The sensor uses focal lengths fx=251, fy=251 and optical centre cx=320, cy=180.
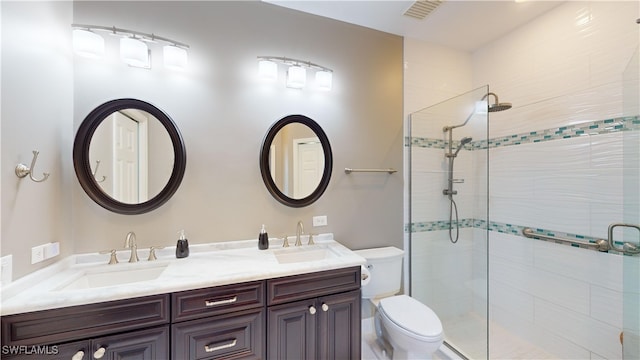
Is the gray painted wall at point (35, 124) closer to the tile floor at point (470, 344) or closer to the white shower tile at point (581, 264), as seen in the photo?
the tile floor at point (470, 344)

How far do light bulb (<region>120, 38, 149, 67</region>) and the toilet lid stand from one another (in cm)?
234

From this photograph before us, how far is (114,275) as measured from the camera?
57.6 inches

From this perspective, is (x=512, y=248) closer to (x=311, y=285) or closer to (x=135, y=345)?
(x=311, y=285)

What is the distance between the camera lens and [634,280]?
4.87 ft

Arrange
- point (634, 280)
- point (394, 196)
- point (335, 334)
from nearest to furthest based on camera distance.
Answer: point (634, 280) → point (335, 334) → point (394, 196)

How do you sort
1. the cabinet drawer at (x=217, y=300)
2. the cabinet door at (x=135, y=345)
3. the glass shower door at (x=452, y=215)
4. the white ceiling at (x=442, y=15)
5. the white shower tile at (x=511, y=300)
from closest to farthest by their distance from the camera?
the cabinet door at (x=135, y=345)
the cabinet drawer at (x=217, y=300)
the white ceiling at (x=442, y=15)
the glass shower door at (x=452, y=215)
the white shower tile at (x=511, y=300)

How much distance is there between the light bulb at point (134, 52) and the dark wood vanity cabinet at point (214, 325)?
4.53 ft

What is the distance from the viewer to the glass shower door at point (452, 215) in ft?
6.77

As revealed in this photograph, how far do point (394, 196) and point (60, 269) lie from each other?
238cm

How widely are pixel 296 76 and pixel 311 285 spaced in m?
1.50

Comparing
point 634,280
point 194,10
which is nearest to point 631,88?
point 634,280

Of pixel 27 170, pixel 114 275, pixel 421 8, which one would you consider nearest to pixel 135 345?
pixel 114 275

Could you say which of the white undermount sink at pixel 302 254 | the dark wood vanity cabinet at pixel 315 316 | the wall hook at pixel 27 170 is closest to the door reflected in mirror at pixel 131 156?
the wall hook at pixel 27 170

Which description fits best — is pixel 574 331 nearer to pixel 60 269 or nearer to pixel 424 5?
pixel 424 5
